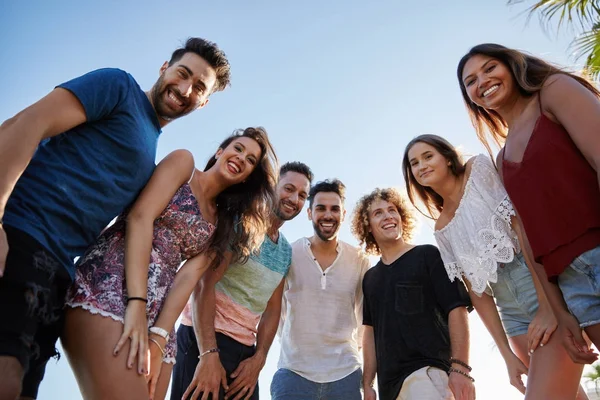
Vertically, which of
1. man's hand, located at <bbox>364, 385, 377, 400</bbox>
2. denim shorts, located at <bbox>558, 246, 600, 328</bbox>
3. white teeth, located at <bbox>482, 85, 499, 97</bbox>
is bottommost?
man's hand, located at <bbox>364, 385, 377, 400</bbox>

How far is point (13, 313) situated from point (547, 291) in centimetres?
266

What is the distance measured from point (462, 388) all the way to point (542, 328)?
1.16 metres

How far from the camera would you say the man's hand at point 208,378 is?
3.72 metres

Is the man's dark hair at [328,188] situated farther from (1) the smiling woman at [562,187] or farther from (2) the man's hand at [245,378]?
(1) the smiling woman at [562,187]

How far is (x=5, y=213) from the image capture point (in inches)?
77.0

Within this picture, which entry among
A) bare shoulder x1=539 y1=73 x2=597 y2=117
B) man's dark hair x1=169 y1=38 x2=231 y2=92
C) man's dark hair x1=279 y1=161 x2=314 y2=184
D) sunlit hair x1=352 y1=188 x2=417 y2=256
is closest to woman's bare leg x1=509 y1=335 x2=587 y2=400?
bare shoulder x1=539 y1=73 x2=597 y2=117

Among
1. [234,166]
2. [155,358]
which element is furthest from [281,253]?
[155,358]

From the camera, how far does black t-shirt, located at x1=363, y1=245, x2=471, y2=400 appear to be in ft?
12.7

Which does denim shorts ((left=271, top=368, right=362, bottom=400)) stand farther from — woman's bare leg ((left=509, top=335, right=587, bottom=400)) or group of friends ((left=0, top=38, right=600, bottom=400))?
woman's bare leg ((left=509, top=335, right=587, bottom=400))

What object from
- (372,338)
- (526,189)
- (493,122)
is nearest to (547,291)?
(526,189)

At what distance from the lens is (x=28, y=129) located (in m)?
1.96

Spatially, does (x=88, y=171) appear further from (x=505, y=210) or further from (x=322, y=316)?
(x=322, y=316)

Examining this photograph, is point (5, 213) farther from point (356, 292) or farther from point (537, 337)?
point (356, 292)

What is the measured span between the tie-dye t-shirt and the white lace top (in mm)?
1690
